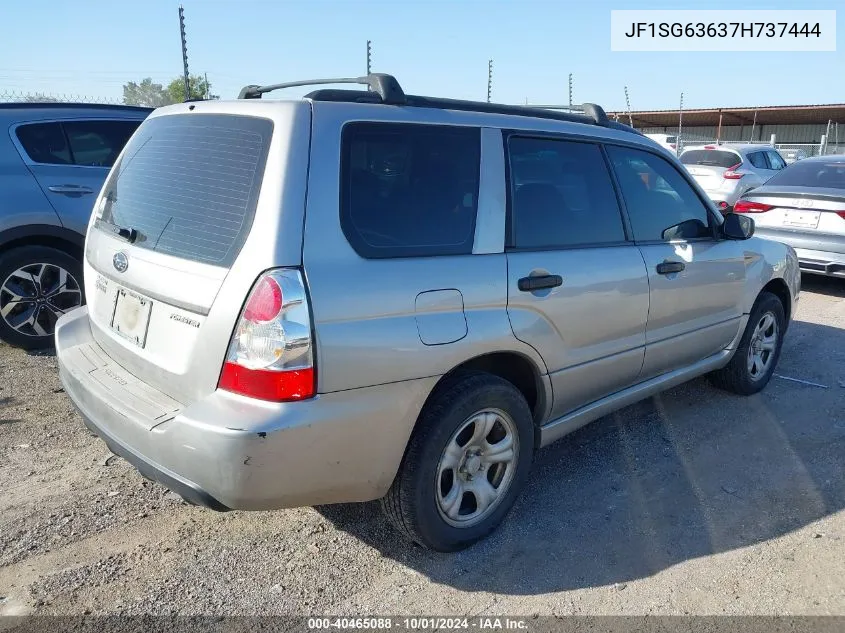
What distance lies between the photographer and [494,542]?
309 cm

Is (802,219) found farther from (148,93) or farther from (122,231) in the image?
(148,93)

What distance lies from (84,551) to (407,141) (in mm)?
2146

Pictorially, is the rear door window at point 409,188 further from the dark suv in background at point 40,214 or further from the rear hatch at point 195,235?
the dark suv in background at point 40,214

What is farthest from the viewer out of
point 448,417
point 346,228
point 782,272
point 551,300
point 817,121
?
point 817,121

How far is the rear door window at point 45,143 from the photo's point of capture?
5.28 meters

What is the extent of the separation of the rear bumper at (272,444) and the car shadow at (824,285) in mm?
7344

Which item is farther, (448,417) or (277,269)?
(448,417)

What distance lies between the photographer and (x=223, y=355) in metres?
2.36

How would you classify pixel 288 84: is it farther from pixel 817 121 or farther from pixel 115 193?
pixel 817 121

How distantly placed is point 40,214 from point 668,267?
4.42 metres

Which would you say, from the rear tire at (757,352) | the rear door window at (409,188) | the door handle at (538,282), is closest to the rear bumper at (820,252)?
the rear tire at (757,352)

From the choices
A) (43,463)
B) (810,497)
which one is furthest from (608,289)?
(43,463)

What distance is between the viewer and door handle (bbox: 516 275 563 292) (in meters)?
2.97

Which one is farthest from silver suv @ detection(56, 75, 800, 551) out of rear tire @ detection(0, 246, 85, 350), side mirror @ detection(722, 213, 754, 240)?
rear tire @ detection(0, 246, 85, 350)
